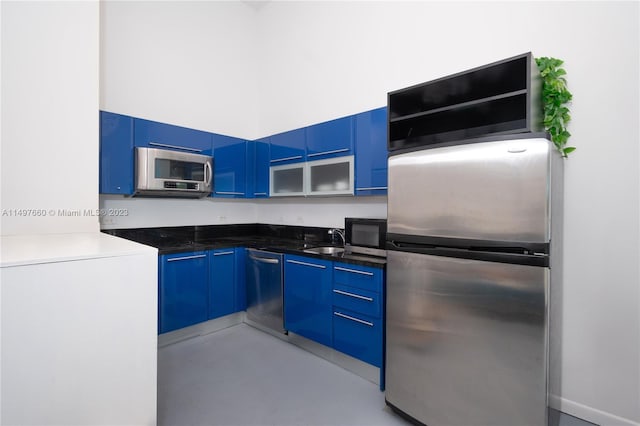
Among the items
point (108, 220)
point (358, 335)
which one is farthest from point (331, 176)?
point (108, 220)

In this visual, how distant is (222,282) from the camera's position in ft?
10.0

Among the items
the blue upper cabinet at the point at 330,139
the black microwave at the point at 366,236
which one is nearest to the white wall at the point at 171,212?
the blue upper cabinet at the point at 330,139

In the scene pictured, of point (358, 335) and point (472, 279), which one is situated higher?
point (472, 279)

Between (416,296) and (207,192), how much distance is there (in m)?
2.24

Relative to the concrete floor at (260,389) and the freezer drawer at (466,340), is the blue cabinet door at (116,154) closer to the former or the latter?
the concrete floor at (260,389)

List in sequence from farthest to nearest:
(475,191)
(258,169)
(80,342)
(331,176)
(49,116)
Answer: (258,169)
(331,176)
(49,116)
(475,191)
(80,342)

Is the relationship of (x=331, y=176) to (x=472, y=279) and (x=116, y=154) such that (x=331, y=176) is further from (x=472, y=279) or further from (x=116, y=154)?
(x=116, y=154)

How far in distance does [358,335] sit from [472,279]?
3.34 ft

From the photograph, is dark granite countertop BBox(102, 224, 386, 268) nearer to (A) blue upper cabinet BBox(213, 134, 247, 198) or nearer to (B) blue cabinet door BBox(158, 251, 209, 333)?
(B) blue cabinet door BBox(158, 251, 209, 333)

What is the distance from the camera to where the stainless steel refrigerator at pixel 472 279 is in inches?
55.4

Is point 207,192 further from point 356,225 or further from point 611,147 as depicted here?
point 611,147

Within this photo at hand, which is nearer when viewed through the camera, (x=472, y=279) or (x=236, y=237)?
(x=472, y=279)

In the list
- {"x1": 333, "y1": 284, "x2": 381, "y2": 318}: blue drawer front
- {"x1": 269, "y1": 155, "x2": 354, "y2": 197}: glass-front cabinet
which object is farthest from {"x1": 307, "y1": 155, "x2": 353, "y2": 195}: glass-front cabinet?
{"x1": 333, "y1": 284, "x2": 381, "y2": 318}: blue drawer front

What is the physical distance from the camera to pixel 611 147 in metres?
1.78
